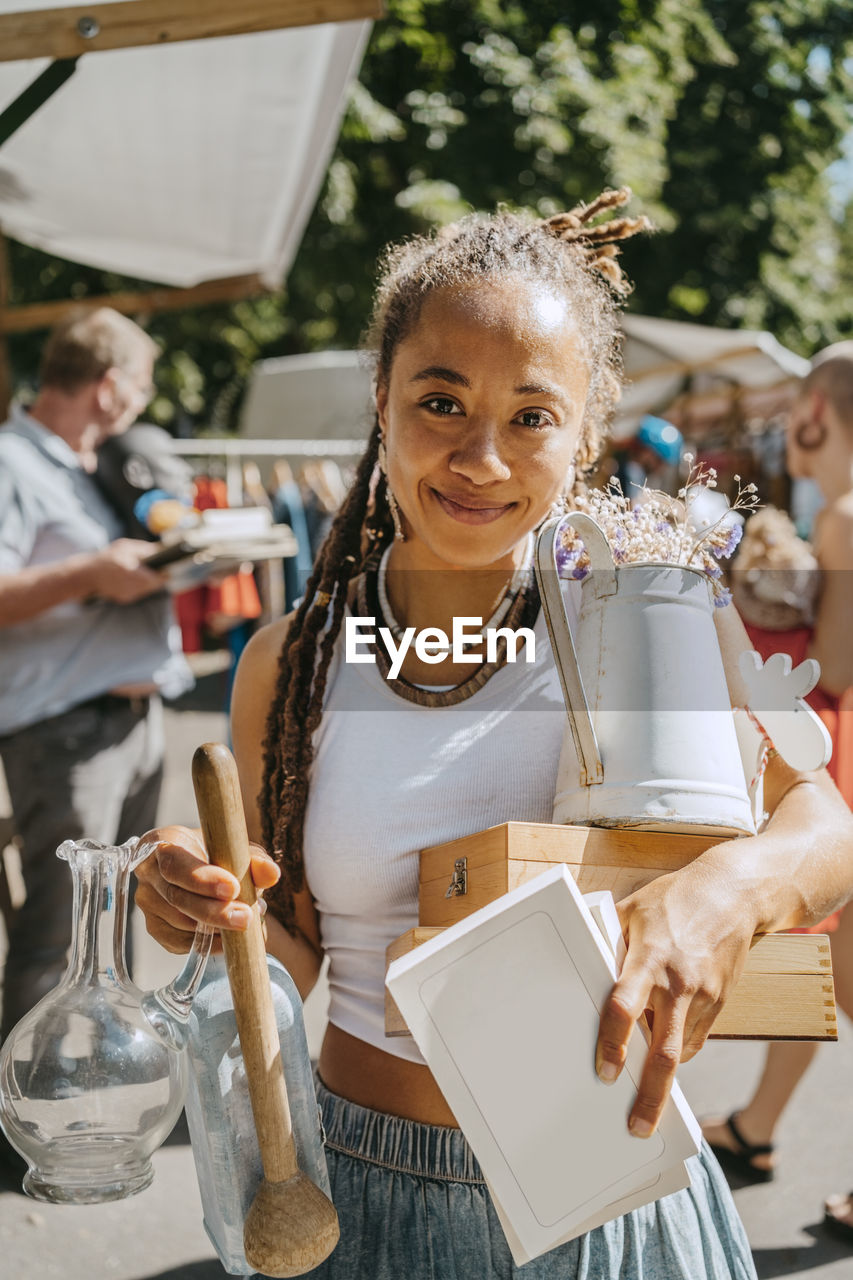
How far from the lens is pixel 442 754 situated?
1246mm

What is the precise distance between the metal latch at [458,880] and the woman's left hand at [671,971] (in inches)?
6.5

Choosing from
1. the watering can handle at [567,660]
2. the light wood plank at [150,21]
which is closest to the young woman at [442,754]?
the watering can handle at [567,660]

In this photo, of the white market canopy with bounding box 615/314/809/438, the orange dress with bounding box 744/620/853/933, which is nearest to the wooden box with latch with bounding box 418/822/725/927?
the orange dress with bounding box 744/620/853/933

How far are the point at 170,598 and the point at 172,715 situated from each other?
554 cm

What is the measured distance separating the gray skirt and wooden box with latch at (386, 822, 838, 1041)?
0.28m

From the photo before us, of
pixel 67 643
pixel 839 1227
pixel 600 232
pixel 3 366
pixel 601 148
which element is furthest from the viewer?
pixel 601 148

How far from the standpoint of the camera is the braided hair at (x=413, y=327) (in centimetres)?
124

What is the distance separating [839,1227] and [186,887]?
8.00ft

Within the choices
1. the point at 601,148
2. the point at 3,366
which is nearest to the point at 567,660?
the point at 3,366

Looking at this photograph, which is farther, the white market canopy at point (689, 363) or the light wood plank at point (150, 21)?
the white market canopy at point (689, 363)

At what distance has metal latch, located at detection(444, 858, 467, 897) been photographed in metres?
1.05

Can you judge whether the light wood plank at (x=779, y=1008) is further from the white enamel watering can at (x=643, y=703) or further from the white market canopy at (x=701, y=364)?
the white market canopy at (x=701, y=364)

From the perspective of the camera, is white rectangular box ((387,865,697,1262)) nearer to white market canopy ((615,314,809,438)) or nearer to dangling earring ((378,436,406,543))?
dangling earring ((378,436,406,543))

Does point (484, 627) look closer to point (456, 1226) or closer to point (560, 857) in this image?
point (560, 857)
